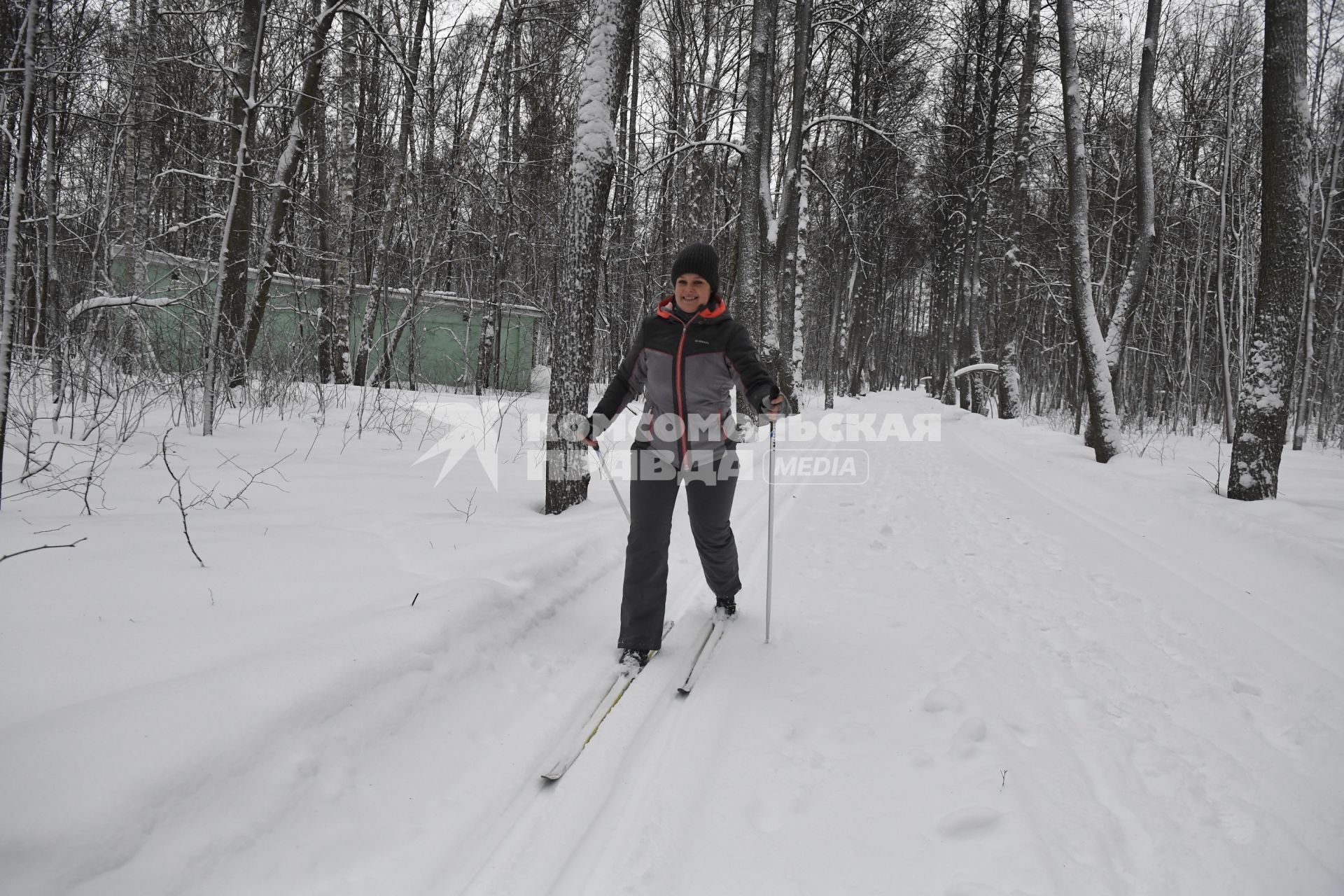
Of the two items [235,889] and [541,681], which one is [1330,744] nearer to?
[541,681]

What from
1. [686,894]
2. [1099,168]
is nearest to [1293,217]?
[686,894]

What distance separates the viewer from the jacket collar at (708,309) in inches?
133

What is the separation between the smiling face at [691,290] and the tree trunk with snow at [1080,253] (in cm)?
855

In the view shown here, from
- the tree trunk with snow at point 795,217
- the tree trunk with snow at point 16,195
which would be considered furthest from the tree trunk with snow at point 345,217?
the tree trunk with snow at point 16,195

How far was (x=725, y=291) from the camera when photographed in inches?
738

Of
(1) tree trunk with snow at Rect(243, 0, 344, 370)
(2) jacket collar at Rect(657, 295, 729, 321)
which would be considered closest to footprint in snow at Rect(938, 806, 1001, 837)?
(2) jacket collar at Rect(657, 295, 729, 321)

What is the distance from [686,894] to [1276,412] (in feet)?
24.2

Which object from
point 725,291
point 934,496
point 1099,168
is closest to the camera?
point 934,496

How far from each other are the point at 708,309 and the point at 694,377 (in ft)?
1.22

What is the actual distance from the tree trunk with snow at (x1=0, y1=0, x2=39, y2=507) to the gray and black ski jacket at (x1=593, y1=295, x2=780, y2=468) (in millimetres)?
3202

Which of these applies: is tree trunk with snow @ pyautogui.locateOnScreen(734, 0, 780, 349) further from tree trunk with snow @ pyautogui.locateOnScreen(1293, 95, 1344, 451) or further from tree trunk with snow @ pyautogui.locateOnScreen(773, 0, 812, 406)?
tree trunk with snow @ pyautogui.locateOnScreen(1293, 95, 1344, 451)

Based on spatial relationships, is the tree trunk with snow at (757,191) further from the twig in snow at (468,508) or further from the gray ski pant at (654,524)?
the gray ski pant at (654,524)

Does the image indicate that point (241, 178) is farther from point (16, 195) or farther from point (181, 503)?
point (181, 503)

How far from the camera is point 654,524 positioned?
335 centimetres
